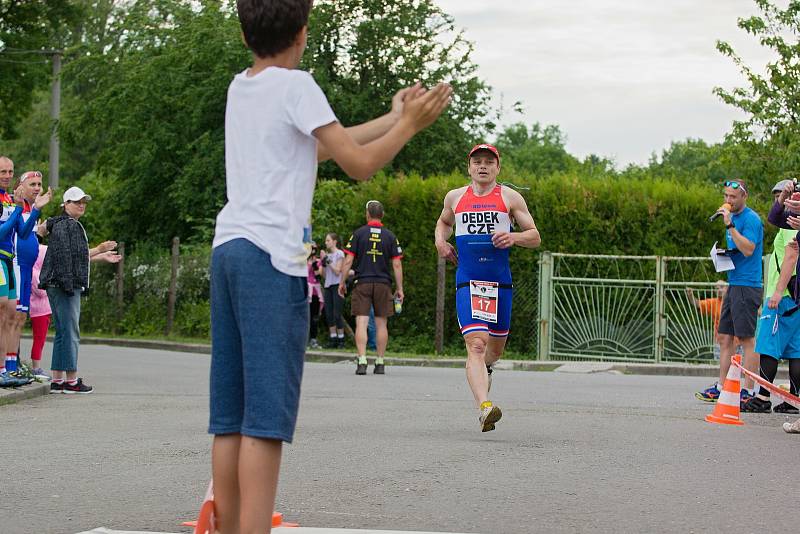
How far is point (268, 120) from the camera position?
4.10 meters

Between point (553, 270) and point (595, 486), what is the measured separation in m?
15.0

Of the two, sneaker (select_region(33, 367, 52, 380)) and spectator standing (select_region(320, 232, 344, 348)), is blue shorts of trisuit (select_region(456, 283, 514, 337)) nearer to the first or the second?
sneaker (select_region(33, 367, 52, 380))

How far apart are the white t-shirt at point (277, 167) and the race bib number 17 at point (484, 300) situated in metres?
5.13

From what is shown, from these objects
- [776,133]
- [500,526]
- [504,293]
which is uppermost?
[776,133]

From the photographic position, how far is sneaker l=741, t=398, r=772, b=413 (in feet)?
36.7

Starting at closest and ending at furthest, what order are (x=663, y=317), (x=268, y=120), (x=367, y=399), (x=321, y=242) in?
(x=268, y=120) < (x=367, y=399) < (x=663, y=317) < (x=321, y=242)

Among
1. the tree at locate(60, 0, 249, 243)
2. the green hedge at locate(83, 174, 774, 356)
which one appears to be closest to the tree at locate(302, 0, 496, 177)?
the tree at locate(60, 0, 249, 243)

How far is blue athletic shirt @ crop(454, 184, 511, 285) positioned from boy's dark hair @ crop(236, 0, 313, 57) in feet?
16.8

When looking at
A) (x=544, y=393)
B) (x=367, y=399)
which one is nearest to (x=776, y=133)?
(x=544, y=393)

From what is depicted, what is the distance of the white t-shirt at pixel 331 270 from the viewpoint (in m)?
22.4

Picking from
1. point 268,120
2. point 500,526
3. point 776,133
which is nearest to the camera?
point 268,120

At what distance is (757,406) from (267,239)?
8.18 meters

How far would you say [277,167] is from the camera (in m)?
4.07

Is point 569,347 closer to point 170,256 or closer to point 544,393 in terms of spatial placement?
point 544,393
